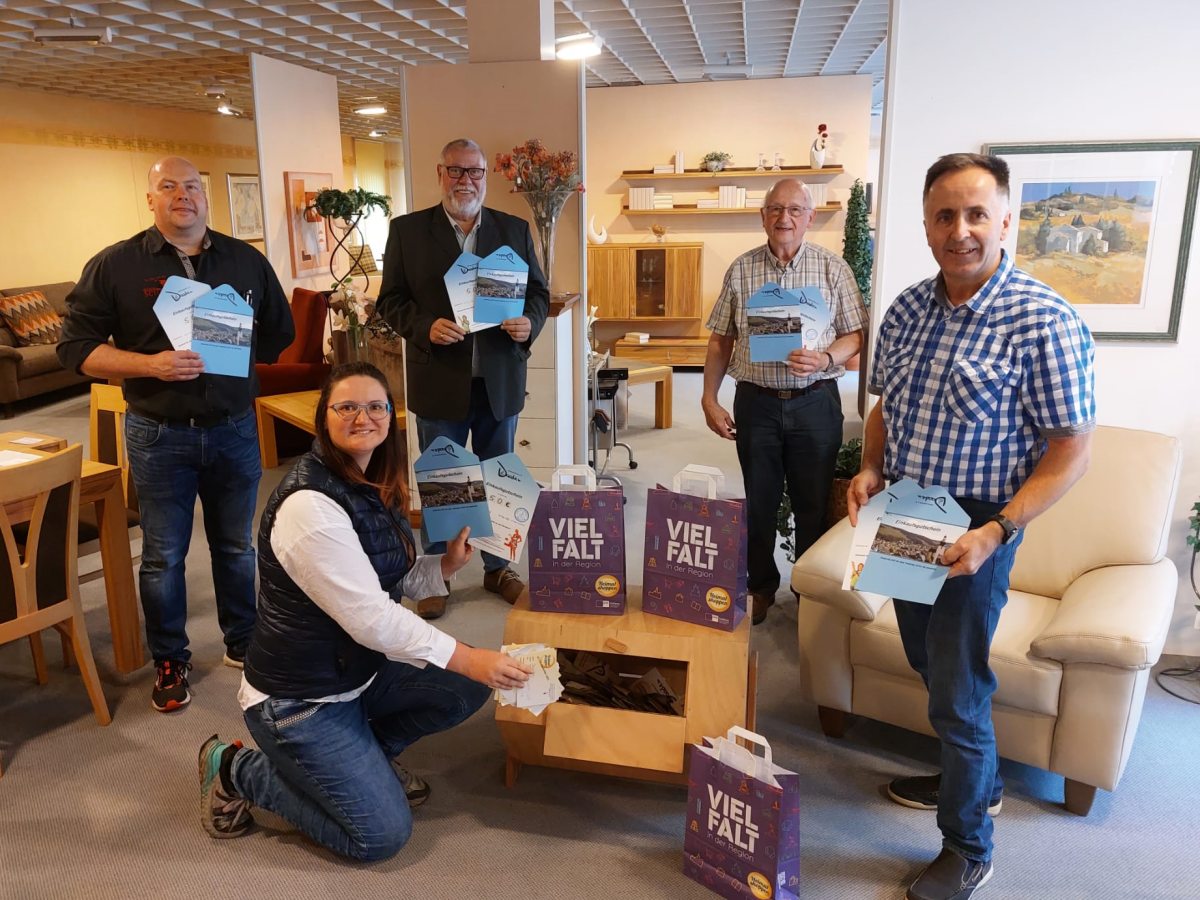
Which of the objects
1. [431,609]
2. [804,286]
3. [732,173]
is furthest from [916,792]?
[732,173]

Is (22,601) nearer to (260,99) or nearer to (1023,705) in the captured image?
(1023,705)

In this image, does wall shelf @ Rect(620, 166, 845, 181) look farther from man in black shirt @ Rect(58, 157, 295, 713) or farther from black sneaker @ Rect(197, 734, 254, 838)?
black sneaker @ Rect(197, 734, 254, 838)

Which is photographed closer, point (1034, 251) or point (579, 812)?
point (579, 812)

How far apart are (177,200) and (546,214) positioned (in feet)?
6.23

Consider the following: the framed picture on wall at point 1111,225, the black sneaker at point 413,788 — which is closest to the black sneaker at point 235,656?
the black sneaker at point 413,788

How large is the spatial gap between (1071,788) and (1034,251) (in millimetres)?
1545

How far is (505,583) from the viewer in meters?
3.46

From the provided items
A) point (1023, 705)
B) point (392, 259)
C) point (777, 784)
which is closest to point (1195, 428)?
point (1023, 705)

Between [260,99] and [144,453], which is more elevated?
[260,99]

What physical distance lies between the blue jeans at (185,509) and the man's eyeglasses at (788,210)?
1753mm

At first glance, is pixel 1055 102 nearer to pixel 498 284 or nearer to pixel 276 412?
pixel 498 284

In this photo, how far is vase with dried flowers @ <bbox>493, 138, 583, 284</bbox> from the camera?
3.97 metres

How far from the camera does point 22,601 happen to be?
2.39 meters

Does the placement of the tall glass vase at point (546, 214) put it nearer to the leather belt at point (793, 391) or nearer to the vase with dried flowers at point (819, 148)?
the leather belt at point (793, 391)
